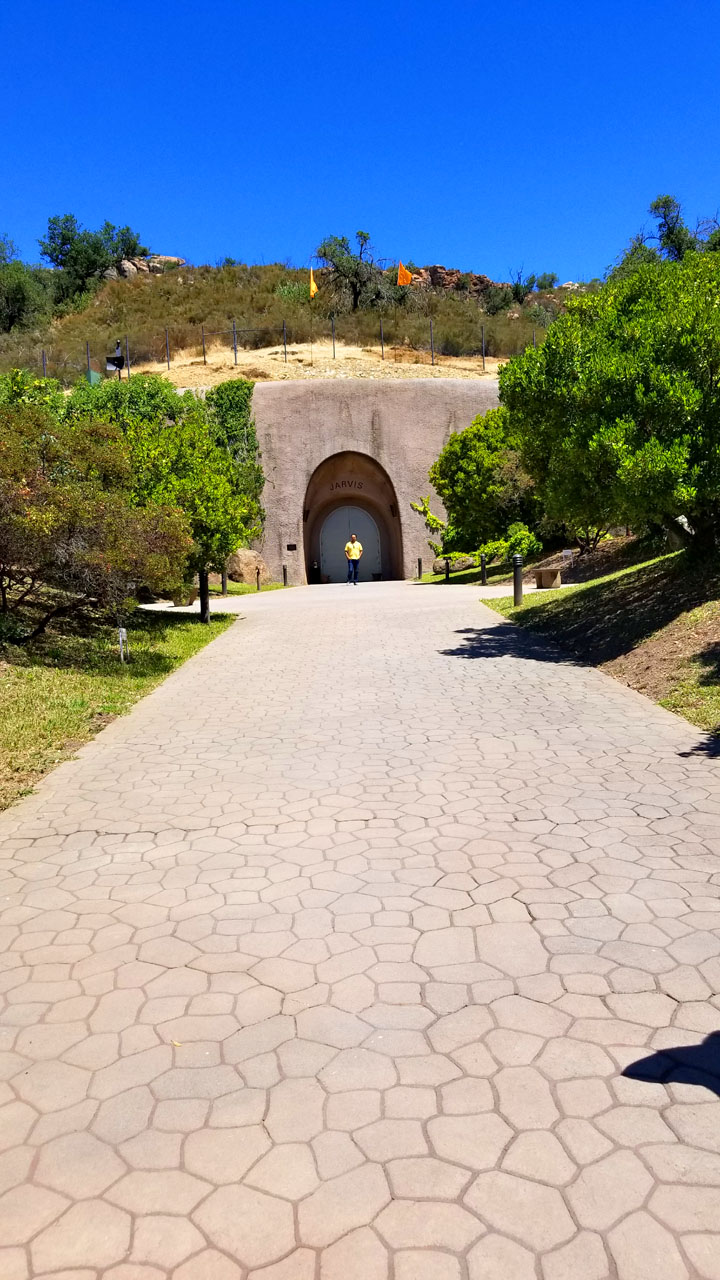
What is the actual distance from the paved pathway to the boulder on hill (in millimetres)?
24060

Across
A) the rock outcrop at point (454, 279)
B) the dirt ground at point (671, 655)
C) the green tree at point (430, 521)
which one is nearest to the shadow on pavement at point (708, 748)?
the dirt ground at point (671, 655)

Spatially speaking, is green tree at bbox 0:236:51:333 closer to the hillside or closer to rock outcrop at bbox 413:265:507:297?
the hillside

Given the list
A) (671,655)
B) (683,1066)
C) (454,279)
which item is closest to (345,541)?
(671,655)

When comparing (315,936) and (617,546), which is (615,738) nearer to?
(315,936)

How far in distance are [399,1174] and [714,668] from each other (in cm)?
741

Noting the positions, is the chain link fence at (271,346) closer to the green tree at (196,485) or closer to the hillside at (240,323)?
the hillside at (240,323)

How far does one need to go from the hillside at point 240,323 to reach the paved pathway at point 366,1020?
33.7m

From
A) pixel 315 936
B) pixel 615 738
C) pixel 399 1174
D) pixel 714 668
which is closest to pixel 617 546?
pixel 714 668

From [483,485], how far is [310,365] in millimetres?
16566

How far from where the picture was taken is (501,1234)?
2199 millimetres

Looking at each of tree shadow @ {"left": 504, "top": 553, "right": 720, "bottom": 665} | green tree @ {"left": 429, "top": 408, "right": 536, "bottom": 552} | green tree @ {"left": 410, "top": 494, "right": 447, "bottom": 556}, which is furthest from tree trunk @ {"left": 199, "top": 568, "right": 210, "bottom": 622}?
green tree @ {"left": 410, "top": 494, "right": 447, "bottom": 556}

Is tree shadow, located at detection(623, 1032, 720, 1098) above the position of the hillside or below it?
below

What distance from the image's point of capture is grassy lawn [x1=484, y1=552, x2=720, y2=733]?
28.0 ft

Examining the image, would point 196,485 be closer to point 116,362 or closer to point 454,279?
point 116,362
